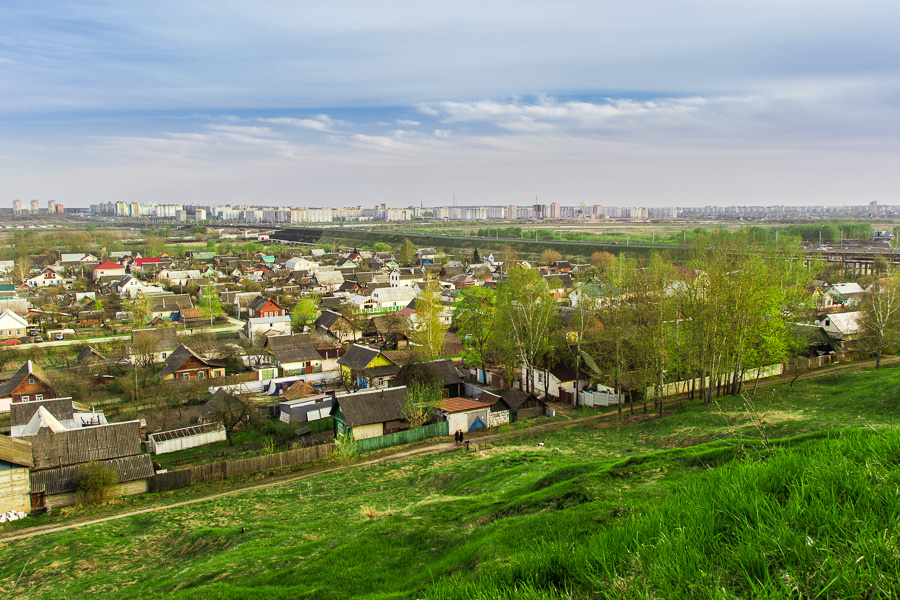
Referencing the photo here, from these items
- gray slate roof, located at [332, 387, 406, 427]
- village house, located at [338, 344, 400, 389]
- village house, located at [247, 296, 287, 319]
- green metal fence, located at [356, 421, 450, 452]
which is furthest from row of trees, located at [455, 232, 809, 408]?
village house, located at [247, 296, 287, 319]

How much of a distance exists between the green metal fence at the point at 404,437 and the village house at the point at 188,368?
15.1 m

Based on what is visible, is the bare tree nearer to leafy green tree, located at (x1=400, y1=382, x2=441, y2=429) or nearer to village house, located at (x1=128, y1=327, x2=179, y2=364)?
leafy green tree, located at (x1=400, y1=382, x2=441, y2=429)

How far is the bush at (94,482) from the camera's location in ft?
49.9

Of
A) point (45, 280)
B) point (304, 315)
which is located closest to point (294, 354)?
point (304, 315)

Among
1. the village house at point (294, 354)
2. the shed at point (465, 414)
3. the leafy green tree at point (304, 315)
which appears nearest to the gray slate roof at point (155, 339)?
the village house at point (294, 354)

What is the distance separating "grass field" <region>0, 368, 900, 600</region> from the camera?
281 centimetres

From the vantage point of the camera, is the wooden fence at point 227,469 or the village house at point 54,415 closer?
the wooden fence at point 227,469

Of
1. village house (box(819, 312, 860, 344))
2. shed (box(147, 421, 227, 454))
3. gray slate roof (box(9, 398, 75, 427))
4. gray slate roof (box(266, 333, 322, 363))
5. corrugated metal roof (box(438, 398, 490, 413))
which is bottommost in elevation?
shed (box(147, 421, 227, 454))

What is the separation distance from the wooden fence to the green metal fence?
1895mm

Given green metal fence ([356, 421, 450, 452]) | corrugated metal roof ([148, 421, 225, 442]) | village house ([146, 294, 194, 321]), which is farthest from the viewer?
village house ([146, 294, 194, 321])

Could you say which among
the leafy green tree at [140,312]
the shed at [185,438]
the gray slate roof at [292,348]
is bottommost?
the shed at [185,438]

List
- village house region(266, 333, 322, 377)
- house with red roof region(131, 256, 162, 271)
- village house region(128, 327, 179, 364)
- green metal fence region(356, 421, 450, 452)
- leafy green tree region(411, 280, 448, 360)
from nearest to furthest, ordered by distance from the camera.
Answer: green metal fence region(356, 421, 450, 452) → leafy green tree region(411, 280, 448, 360) → village house region(266, 333, 322, 377) → village house region(128, 327, 179, 364) → house with red roof region(131, 256, 162, 271)

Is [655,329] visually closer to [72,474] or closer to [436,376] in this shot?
[436,376]

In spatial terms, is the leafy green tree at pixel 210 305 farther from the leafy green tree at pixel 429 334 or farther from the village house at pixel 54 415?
the leafy green tree at pixel 429 334
